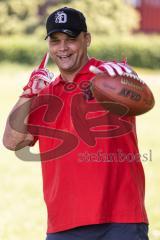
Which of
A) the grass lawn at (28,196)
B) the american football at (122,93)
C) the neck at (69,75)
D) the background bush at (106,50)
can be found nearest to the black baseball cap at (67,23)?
the neck at (69,75)

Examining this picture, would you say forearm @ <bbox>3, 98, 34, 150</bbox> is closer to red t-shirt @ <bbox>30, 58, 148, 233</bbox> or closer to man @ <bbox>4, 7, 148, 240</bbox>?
man @ <bbox>4, 7, 148, 240</bbox>

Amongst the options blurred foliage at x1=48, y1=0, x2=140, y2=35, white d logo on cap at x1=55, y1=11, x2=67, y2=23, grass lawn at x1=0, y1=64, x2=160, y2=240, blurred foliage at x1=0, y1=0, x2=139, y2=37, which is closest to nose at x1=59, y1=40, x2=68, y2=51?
white d logo on cap at x1=55, y1=11, x2=67, y2=23

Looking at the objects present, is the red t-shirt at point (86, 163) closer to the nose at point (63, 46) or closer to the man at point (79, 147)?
the man at point (79, 147)

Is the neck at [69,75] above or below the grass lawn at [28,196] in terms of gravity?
above

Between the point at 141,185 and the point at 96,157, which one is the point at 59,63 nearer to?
the point at 96,157

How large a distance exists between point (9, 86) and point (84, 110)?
2004cm

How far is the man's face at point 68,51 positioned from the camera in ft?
12.0

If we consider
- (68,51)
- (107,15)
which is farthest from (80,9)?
(68,51)

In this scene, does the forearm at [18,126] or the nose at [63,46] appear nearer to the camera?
the nose at [63,46]

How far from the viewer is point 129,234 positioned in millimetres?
3459

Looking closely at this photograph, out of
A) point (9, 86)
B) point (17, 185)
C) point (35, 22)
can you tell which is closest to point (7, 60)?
point (35, 22)

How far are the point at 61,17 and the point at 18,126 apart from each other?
67 cm

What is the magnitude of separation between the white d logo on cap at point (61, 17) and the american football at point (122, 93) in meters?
0.39

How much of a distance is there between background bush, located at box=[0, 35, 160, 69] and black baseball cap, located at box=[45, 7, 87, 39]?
99.5ft
